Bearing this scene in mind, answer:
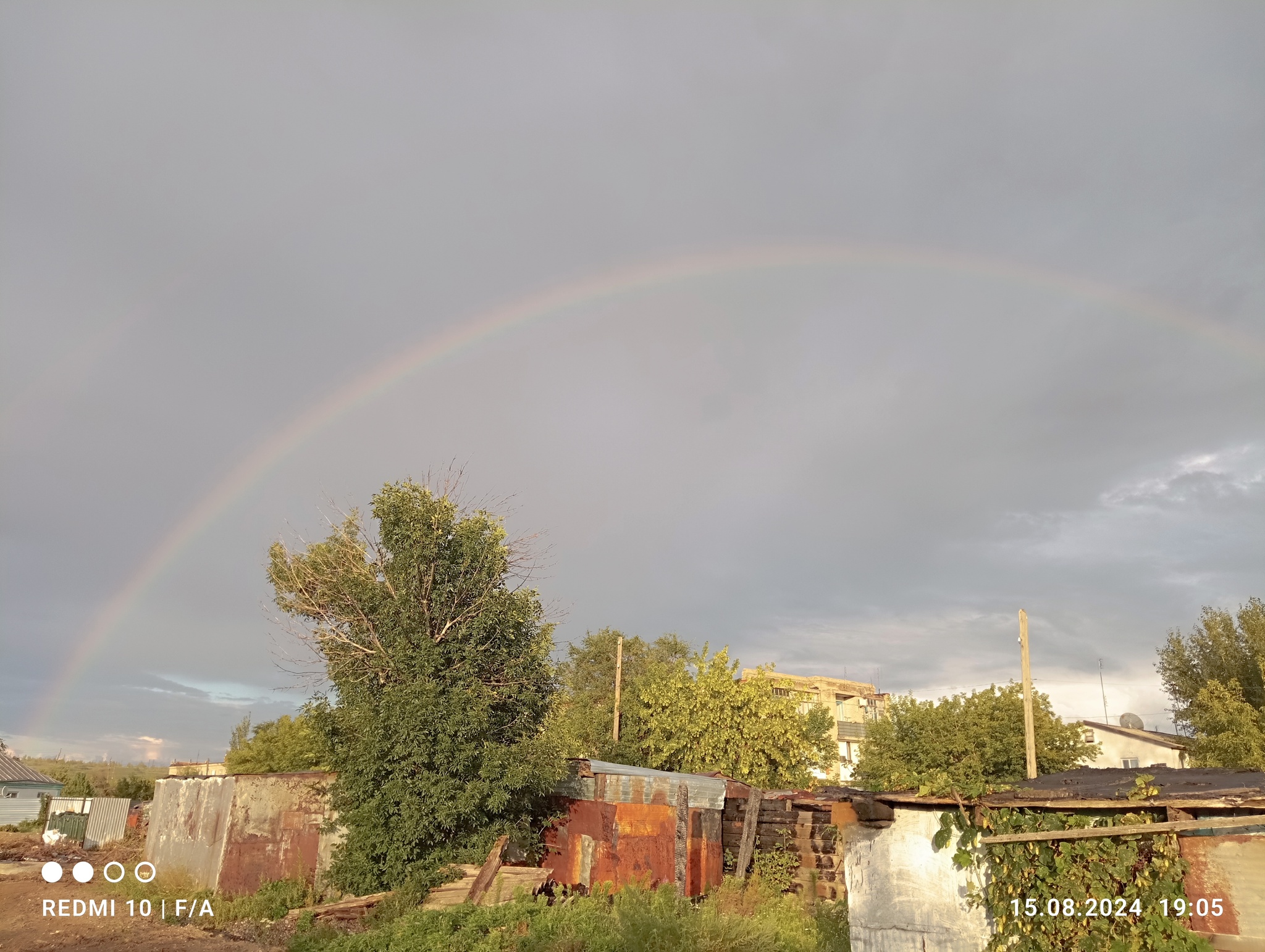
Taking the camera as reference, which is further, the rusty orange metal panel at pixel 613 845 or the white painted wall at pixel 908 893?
the rusty orange metal panel at pixel 613 845

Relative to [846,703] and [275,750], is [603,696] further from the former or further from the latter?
[846,703]

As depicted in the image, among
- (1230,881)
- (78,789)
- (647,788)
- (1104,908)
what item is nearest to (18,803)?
(78,789)

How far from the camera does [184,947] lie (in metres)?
14.1

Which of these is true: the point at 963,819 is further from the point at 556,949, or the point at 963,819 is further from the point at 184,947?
the point at 184,947

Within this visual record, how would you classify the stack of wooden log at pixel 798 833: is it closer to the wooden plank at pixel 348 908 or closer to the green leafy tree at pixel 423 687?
the green leafy tree at pixel 423 687

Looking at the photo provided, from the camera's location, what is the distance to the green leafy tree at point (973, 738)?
3114cm

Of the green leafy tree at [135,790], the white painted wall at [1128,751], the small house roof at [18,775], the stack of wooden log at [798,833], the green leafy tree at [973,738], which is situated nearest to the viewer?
the stack of wooden log at [798,833]

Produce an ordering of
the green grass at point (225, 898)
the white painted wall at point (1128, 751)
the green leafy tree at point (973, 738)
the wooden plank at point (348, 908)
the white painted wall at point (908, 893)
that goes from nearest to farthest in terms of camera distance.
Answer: the white painted wall at point (908, 893) → the wooden plank at point (348, 908) → the green grass at point (225, 898) → the green leafy tree at point (973, 738) → the white painted wall at point (1128, 751)

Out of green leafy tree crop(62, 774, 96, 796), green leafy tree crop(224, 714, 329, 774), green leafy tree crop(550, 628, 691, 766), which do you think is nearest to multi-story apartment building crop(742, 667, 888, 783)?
green leafy tree crop(550, 628, 691, 766)

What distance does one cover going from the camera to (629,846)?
60.2 feet

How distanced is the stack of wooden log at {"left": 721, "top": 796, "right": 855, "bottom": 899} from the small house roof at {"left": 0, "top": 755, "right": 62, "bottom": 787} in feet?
138

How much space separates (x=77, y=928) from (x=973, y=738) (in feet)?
98.3

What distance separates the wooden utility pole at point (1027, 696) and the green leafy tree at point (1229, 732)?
41.6ft

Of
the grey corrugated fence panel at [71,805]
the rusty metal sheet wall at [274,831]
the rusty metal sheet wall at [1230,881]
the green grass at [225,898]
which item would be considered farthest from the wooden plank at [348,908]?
the grey corrugated fence panel at [71,805]
